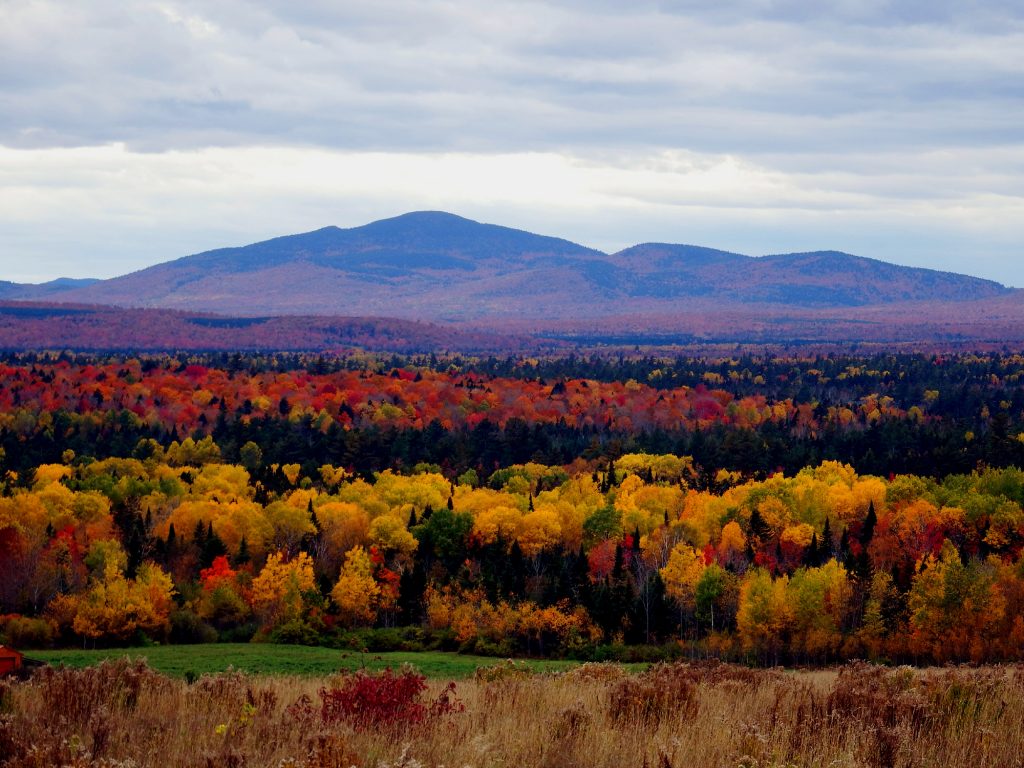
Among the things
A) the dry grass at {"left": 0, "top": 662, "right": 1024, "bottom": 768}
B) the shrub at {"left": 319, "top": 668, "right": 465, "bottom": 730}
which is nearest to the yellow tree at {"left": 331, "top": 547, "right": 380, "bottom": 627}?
the dry grass at {"left": 0, "top": 662, "right": 1024, "bottom": 768}

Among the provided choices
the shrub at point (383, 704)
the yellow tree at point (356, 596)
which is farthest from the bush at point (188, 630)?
the shrub at point (383, 704)

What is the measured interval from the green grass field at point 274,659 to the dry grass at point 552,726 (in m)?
29.6

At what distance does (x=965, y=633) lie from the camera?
217 feet

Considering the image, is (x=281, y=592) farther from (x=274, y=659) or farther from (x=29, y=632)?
(x=274, y=659)

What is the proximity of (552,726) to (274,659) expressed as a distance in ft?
140

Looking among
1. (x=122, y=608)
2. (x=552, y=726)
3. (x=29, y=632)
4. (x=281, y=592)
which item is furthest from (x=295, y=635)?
(x=552, y=726)

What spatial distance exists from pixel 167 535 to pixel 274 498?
15.0m

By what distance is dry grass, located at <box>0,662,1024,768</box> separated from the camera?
48.6ft

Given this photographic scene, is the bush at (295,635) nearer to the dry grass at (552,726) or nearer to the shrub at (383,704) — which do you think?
the dry grass at (552,726)

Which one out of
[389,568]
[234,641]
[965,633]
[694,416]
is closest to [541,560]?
[389,568]

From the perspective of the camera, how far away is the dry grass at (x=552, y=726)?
14812 millimetres

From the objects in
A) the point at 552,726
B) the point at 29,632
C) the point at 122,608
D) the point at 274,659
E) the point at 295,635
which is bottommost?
the point at 295,635

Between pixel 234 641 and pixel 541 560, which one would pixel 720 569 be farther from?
pixel 234 641

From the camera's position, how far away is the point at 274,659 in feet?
A: 186
